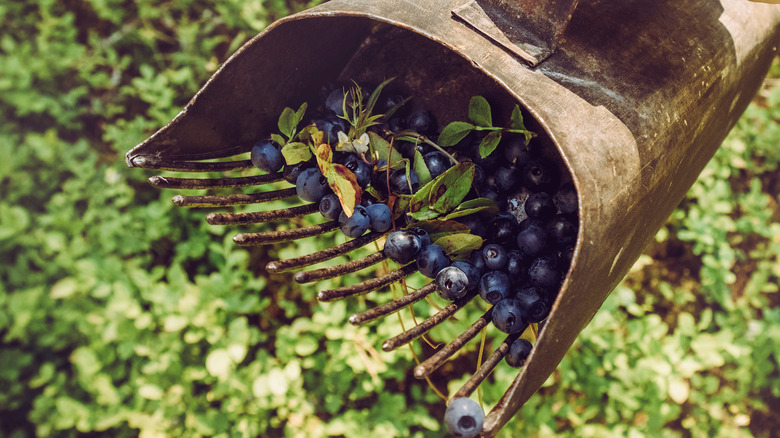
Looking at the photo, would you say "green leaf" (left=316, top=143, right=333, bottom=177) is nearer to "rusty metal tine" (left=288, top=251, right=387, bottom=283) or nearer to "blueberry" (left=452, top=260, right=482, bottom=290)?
"rusty metal tine" (left=288, top=251, right=387, bottom=283)

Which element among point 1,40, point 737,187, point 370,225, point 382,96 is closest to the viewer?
point 370,225

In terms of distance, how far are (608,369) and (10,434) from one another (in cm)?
266

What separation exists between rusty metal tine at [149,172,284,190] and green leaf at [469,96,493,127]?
0.48 metres

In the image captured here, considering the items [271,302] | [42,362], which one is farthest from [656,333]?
[42,362]

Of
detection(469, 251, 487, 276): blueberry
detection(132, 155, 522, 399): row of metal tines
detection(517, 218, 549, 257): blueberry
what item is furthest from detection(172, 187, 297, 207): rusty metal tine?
detection(517, 218, 549, 257): blueberry

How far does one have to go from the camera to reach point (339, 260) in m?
1.87

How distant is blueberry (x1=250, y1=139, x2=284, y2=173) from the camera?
1.06m

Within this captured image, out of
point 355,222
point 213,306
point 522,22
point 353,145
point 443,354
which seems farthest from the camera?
point 213,306

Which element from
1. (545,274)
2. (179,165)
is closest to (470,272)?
(545,274)

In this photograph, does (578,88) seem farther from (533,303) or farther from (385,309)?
(385,309)

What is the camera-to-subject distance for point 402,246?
3.17 feet

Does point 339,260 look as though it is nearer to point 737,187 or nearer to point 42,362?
point 42,362

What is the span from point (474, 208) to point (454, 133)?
0.70 ft

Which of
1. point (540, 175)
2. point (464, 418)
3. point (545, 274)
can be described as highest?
point (540, 175)
